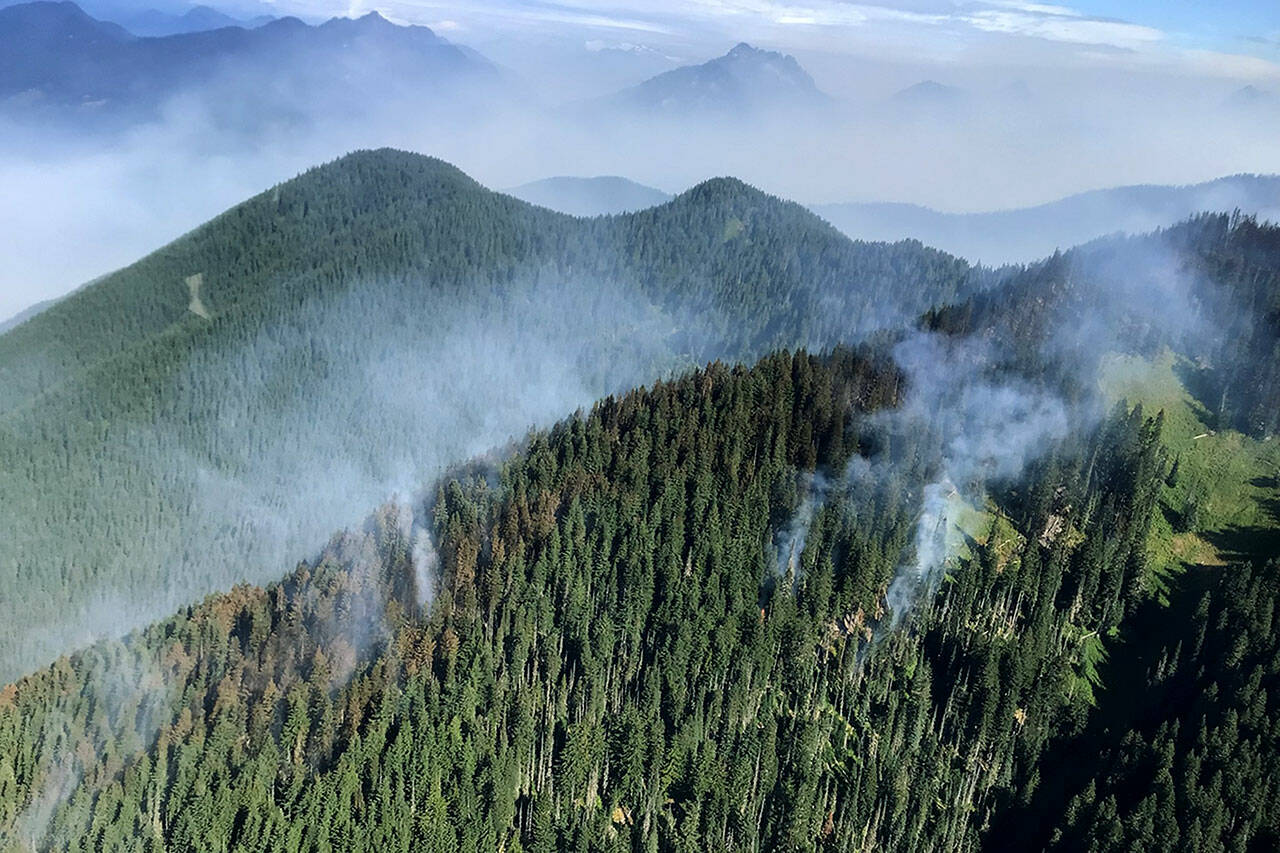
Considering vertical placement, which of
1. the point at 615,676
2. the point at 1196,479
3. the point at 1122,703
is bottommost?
the point at 1122,703

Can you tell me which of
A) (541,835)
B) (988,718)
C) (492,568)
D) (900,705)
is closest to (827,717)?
(900,705)

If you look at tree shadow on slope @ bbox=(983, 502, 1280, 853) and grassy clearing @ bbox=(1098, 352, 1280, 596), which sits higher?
grassy clearing @ bbox=(1098, 352, 1280, 596)

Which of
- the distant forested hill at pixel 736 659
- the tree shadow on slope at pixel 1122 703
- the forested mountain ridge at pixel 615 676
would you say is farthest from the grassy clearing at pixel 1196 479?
the forested mountain ridge at pixel 615 676

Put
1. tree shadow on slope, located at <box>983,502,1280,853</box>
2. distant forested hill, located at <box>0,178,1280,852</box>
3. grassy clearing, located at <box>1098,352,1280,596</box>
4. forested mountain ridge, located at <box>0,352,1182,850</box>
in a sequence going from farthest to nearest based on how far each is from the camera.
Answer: grassy clearing, located at <box>1098,352,1280,596</box>
tree shadow on slope, located at <box>983,502,1280,853</box>
distant forested hill, located at <box>0,178,1280,852</box>
forested mountain ridge, located at <box>0,352,1182,850</box>

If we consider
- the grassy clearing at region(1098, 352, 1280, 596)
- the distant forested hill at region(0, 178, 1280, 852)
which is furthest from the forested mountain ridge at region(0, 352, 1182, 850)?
the grassy clearing at region(1098, 352, 1280, 596)

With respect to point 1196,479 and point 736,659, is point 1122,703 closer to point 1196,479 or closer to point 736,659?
point 1196,479

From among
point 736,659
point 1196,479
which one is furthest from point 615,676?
point 1196,479

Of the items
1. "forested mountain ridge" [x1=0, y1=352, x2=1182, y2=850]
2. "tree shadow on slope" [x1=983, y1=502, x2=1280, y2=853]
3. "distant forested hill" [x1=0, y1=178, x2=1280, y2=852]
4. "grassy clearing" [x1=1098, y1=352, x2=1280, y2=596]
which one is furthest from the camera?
"grassy clearing" [x1=1098, y1=352, x2=1280, y2=596]

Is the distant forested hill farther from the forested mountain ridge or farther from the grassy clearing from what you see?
the grassy clearing

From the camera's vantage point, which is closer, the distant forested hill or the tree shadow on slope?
the distant forested hill
